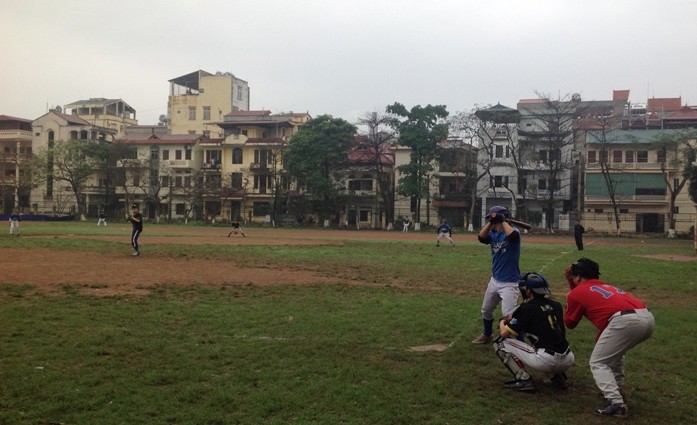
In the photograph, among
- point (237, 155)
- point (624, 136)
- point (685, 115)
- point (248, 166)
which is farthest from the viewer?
point (237, 155)

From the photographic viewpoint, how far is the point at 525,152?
6688cm

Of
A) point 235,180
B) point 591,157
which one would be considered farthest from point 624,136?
point 235,180

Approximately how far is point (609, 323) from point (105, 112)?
100850 millimetres

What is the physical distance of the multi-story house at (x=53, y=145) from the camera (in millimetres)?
79000

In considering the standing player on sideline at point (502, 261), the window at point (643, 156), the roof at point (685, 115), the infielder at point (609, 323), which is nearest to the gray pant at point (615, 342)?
the infielder at point (609, 323)

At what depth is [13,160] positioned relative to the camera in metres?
79.1

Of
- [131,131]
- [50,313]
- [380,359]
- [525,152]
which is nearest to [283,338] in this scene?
[380,359]

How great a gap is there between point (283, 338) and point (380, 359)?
184 centimetres

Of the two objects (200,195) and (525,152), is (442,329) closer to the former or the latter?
(525,152)

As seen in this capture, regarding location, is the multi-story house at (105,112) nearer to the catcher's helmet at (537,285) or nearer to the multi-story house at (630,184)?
the multi-story house at (630,184)

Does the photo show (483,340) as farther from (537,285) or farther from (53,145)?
(53,145)

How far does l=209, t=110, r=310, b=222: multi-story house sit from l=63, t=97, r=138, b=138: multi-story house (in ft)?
77.5

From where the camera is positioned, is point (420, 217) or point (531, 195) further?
point (420, 217)

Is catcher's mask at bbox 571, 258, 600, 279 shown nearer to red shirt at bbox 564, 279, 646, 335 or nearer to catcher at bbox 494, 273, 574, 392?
red shirt at bbox 564, 279, 646, 335
